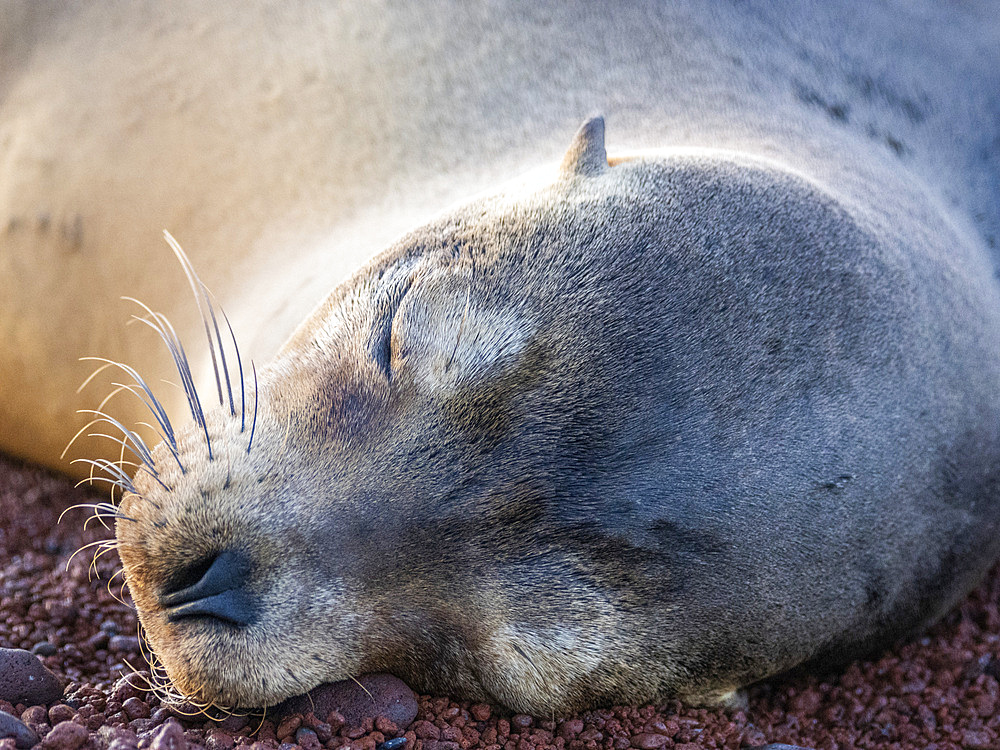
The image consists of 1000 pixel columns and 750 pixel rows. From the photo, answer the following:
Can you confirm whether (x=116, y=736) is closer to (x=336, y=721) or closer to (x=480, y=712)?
(x=336, y=721)

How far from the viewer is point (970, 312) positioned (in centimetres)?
280

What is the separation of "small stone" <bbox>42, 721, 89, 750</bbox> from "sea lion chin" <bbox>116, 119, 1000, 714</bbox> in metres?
0.27

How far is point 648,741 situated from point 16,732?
4.15ft

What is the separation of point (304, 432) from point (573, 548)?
2.01 ft

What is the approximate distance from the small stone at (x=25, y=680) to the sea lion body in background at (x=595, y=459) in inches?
11.3

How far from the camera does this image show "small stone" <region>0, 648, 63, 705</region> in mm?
2084

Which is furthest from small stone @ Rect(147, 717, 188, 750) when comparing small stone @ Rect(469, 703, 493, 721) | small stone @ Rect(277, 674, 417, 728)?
small stone @ Rect(469, 703, 493, 721)

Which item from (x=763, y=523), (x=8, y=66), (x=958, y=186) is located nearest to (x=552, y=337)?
(x=763, y=523)

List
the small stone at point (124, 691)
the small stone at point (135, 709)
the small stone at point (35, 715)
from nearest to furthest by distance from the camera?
the small stone at point (35, 715) < the small stone at point (135, 709) < the small stone at point (124, 691)

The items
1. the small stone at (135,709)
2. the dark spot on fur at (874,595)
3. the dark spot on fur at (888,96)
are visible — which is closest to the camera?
the small stone at (135,709)

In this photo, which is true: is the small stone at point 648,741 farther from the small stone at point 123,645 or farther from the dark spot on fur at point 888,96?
the dark spot on fur at point 888,96

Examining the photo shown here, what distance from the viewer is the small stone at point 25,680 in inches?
82.0

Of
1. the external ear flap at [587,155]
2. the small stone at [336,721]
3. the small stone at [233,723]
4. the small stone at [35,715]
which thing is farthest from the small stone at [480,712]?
the external ear flap at [587,155]

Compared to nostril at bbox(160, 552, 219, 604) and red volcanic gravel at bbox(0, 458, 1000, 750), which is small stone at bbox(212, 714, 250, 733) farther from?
nostril at bbox(160, 552, 219, 604)
